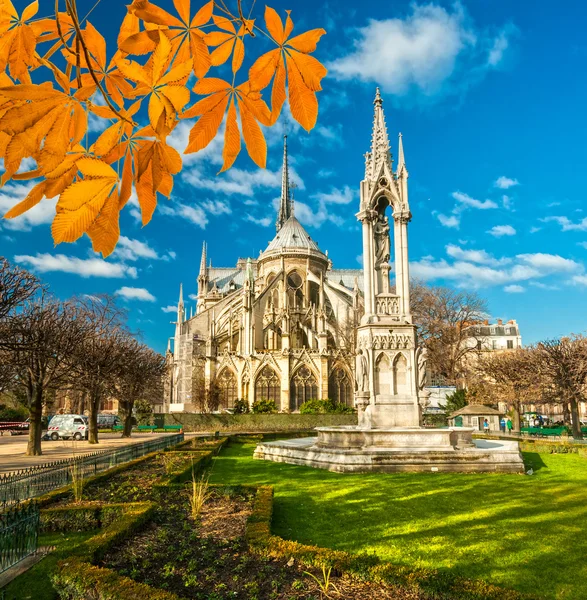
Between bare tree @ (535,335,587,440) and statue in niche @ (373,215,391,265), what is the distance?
17.6 metres

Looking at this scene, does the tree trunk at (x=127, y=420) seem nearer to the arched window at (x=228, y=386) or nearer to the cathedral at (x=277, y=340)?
the cathedral at (x=277, y=340)

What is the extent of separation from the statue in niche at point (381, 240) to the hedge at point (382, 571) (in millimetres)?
10490

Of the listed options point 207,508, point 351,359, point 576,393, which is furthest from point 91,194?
point 351,359

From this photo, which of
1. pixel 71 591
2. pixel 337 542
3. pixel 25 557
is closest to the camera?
pixel 71 591

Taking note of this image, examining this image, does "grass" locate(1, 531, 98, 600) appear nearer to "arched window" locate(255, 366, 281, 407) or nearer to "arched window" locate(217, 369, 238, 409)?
"arched window" locate(255, 366, 281, 407)

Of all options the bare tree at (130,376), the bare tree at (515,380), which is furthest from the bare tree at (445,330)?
the bare tree at (130,376)

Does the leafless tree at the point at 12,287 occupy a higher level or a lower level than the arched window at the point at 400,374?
higher

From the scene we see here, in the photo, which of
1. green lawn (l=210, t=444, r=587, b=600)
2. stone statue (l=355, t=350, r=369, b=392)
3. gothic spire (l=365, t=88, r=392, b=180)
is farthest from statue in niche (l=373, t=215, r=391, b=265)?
green lawn (l=210, t=444, r=587, b=600)

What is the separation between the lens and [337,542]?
6.26 m

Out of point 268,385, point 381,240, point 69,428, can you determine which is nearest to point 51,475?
point 381,240

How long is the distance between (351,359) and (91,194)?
141 ft

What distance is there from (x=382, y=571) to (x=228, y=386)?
1572 inches

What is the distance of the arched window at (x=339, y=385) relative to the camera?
143ft

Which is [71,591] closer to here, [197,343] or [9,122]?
[9,122]
